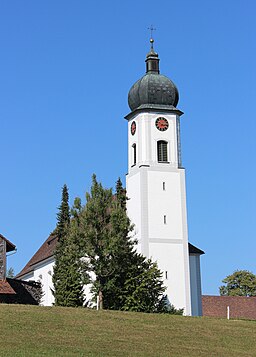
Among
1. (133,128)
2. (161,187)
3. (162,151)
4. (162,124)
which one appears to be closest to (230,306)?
(161,187)

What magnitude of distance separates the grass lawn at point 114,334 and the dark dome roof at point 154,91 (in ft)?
69.0

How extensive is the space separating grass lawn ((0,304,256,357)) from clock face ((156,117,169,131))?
19093 mm

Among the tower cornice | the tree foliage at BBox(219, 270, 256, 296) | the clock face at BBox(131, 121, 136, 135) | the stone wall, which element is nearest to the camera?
the tower cornice

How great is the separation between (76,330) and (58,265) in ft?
61.2

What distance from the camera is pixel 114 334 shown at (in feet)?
99.8

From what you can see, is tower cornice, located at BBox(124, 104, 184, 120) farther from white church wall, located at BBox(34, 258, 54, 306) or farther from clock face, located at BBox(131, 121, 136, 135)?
white church wall, located at BBox(34, 258, 54, 306)

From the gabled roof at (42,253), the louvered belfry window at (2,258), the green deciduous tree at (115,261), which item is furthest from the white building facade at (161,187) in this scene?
the gabled roof at (42,253)

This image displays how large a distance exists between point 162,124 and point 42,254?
65.6 ft

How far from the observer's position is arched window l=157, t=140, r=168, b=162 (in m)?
52.1

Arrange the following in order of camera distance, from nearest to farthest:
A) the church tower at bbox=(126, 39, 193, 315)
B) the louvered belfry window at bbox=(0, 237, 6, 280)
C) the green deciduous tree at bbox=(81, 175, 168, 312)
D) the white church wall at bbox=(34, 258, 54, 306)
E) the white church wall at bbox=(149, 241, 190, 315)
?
the green deciduous tree at bbox=(81, 175, 168, 312) < the louvered belfry window at bbox=(0, 237, 6, 280) < the white church wall at bbox=(149, 241, 190, 315) < the church tower at bbox=(126, 39, 193, 315) < the white church wall at bbox=(34, 258, 54, 306)

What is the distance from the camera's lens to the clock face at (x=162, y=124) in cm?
5256

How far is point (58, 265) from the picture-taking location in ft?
161

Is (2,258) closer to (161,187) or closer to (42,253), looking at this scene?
(161,187)

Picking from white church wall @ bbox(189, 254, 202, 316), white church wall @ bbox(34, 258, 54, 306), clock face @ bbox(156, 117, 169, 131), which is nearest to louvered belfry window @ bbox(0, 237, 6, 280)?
white church wall @ bbox(189, 254, 202, 316)
